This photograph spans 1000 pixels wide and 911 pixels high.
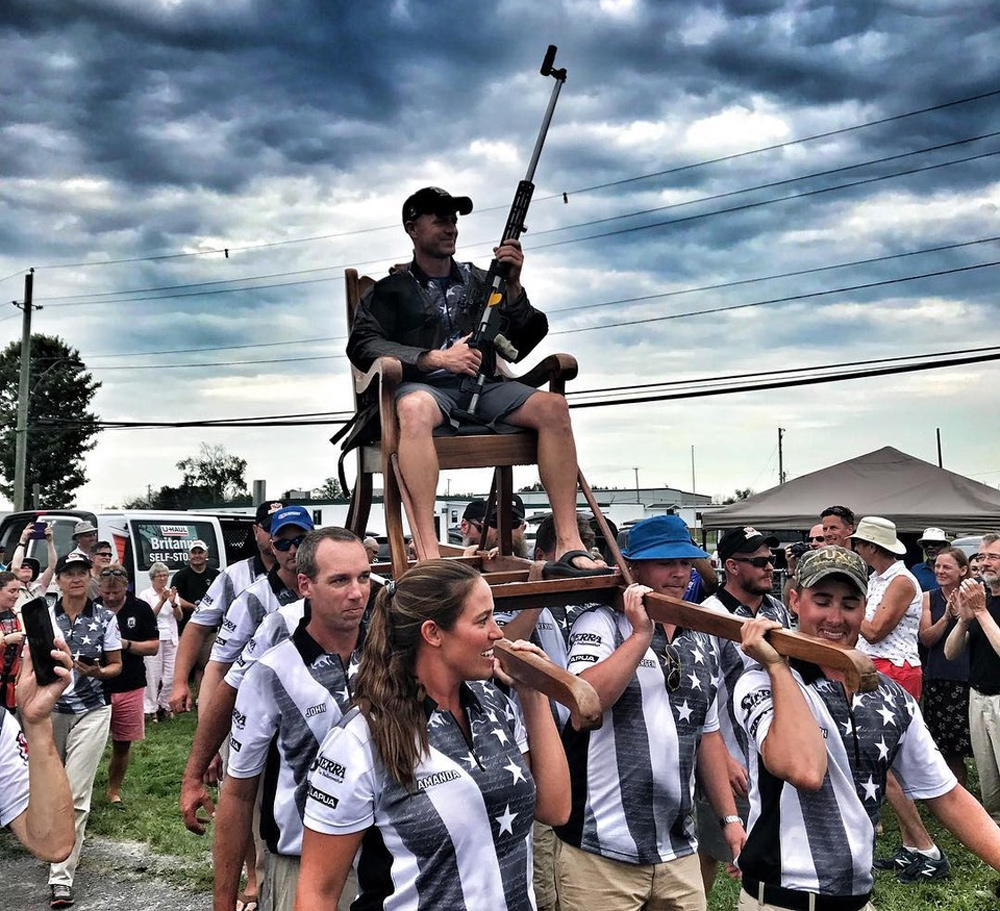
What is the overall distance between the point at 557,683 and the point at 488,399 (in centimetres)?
206

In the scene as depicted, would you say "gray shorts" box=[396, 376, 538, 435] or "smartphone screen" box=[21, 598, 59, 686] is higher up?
"gray shorts" box=[396, 376, 538, 435]

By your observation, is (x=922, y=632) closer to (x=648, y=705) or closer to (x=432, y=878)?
(x=648, y=705)

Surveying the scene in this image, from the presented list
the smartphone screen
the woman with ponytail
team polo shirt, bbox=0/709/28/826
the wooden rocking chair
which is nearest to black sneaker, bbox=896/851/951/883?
the wooden rocking chair

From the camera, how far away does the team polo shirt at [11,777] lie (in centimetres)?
273

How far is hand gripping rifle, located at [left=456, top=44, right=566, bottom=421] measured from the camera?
4156 mm

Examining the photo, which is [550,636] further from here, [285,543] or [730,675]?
[285,543]

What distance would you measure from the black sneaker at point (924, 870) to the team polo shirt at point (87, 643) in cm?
521

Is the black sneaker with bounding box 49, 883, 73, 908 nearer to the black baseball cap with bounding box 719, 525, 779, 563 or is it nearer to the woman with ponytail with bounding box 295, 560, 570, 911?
the black baseball cap with bounding box 719, 525, 779, 563

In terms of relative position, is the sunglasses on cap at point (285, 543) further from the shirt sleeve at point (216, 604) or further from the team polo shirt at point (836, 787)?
the team polo shirt at point (836, 787)

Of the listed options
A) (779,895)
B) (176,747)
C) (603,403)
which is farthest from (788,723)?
(603,403)

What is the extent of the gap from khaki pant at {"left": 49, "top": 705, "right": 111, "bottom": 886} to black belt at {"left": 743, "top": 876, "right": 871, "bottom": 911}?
504cm

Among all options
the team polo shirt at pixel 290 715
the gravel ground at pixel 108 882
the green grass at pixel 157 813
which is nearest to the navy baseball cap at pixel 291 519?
the team polo shirt at pixel 290 715

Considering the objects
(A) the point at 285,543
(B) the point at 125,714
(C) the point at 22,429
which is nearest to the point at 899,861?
(A) the point at 285,543

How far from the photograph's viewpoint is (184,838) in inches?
270
